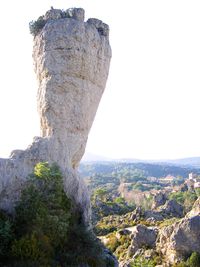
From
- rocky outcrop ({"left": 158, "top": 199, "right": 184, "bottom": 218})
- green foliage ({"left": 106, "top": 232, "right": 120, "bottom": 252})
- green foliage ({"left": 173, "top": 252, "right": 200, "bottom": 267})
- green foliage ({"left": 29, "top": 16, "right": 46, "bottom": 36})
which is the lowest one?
green foliage ({"left": 106, "top": 232, "right": 120, "bottom": 252})

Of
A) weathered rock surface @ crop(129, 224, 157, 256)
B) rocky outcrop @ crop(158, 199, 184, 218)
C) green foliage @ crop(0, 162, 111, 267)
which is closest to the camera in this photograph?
green foliage @ crop(0, 162, 111, 267)

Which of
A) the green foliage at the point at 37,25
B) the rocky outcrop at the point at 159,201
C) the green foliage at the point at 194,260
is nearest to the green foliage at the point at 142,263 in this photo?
the green foliage at the point at 194,260

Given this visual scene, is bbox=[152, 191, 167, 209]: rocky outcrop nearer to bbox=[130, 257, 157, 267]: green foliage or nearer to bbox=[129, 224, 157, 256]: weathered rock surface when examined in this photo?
bbox=[129, 224, 157, 256]: weathered rock surface

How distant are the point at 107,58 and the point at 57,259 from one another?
10805 millimetres

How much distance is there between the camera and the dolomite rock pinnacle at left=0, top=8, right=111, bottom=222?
1792cm

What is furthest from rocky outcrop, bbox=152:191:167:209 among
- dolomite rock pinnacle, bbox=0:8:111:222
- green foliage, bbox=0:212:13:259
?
green foliage, bbox=0:212:13:259

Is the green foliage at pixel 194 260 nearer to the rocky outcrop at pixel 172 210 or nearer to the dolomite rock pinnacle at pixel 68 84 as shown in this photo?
the dolomite rock pinnacle at pixel 68 84

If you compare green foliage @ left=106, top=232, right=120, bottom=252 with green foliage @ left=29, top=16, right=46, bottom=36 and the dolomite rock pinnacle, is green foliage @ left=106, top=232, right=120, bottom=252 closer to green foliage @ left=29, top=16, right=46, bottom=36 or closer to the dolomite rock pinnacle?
the dolomite rock pinnacle

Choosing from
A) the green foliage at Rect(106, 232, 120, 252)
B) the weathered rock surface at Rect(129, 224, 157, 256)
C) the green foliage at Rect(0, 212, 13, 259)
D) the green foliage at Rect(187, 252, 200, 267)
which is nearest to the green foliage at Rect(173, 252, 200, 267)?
the green foliage at Rect(187, 252, 200, 267)

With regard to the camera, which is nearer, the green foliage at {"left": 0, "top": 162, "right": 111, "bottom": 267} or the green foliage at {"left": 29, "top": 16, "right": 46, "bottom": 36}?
the green foliage at {"left": 0, "top": 162, "right": 111, "bottom": 267}

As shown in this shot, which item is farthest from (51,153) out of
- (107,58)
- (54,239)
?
(107,58)

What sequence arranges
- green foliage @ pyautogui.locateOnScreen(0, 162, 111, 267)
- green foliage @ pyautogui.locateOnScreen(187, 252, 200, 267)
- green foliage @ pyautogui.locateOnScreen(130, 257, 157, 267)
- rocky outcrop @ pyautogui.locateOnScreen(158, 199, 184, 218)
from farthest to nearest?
rocky outcrop @ pyautogui.locateOnScreen(158, 199, 184, 218) < green foliage @ pyautogui.locateOnScreen(130, 257, 157, 267) < green foliage @ pyautogui.locateOnScreen(187, 252, 200, 267) < green foliage @ pyautogui.locateOnScreen(0, 162, 111, 267)

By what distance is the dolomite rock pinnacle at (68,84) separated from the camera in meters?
17.9

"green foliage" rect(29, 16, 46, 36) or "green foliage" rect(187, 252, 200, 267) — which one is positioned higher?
"green foliage" rect(29, 16, 46, 36)
